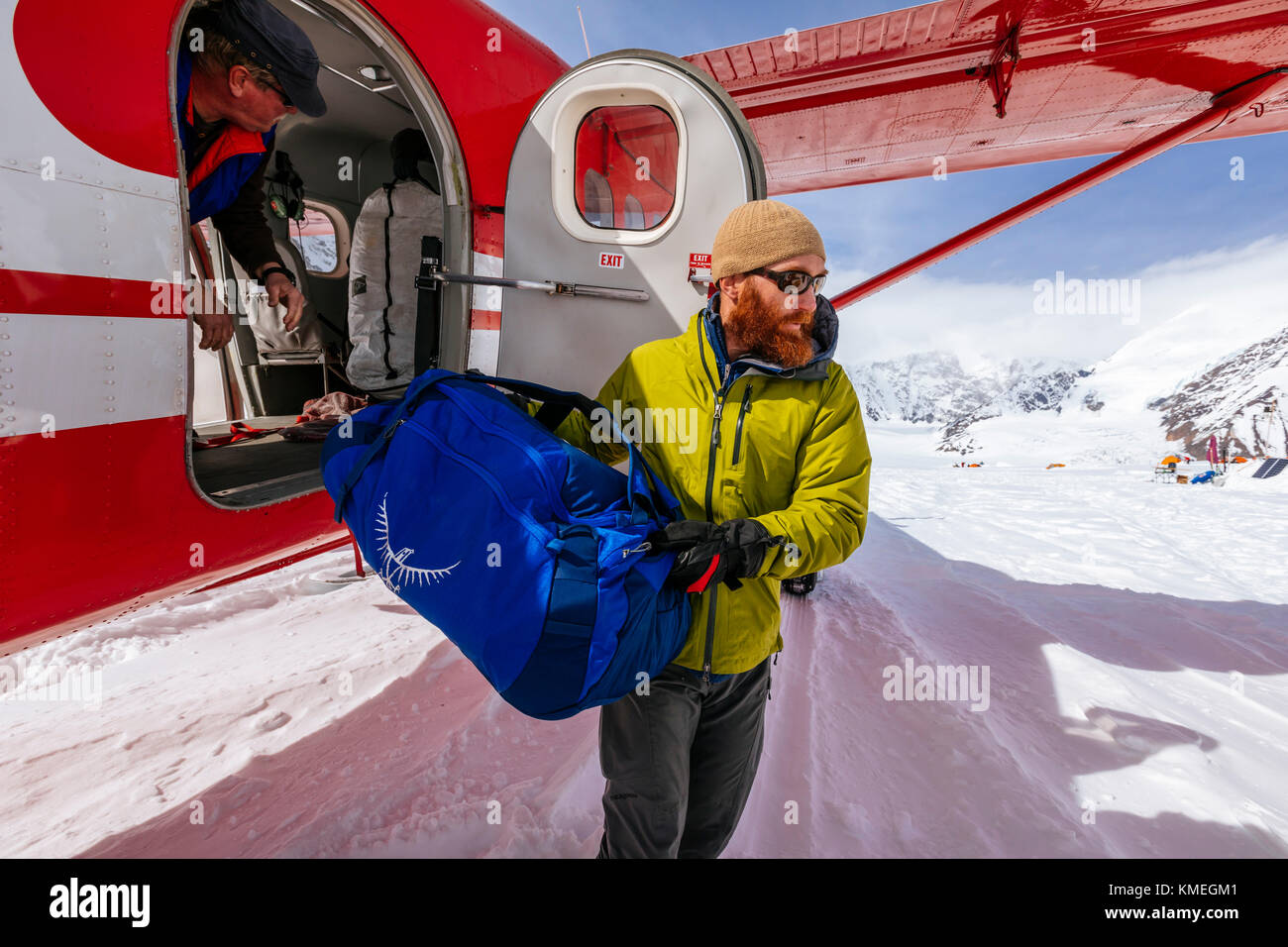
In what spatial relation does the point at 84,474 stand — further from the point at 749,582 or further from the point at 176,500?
the point at 749,582

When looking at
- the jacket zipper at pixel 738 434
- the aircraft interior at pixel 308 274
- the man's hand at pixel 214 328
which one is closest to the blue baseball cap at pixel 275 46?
the aircraft interior at pixel 308 274

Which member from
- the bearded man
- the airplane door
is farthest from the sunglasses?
the airplane door

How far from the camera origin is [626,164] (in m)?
2.98

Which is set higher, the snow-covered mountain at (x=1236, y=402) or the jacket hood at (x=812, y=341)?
the snow-covered mountain at (x=1236, y=402)

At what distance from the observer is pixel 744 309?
1.39 meters

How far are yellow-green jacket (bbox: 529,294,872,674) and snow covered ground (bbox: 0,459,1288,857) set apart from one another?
1.12 metres

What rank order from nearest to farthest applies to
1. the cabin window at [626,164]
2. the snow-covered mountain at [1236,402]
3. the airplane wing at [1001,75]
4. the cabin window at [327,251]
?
1. the cabin window at [626,164]
2. the airplane wing at [1001,75]
3. the cabin window at [327,251]
4. the snow-covered mountain at [1236,402]

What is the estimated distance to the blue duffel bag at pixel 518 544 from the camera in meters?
1.06

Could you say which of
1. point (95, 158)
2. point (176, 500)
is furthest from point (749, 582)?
point (95, 158)

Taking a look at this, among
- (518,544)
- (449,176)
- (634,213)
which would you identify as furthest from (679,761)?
(634,213)

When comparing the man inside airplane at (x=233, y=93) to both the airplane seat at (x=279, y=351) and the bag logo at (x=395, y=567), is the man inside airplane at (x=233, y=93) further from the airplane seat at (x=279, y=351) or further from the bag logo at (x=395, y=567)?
the airplane seat at (x=279, y=351)

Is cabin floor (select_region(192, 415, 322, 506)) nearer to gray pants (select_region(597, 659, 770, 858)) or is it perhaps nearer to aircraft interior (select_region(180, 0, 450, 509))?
aircraft interior (select_region(180, 0, 450, 509))

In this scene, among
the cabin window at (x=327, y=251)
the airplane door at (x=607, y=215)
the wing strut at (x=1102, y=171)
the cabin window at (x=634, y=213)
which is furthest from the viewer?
the cabin window at (x=327, y=251)

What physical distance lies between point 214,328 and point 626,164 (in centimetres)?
208
